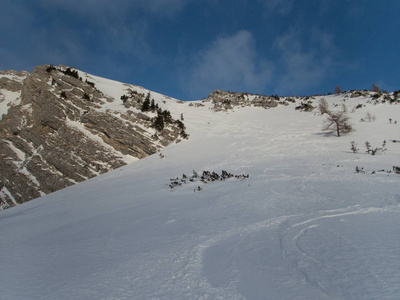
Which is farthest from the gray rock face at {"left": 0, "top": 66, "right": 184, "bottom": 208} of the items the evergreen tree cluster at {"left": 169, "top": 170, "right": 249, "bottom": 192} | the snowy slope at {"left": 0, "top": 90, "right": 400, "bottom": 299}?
the evergreen tree cluster at {"left": 169, "top": 170, "right": 249, "bottom": 192}

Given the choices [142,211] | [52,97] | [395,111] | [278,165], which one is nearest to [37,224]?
[142,211]

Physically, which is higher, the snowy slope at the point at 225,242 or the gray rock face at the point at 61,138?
the gray rock face at the point at 61,138

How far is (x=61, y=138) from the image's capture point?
17.0 meters

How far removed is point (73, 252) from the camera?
3.94 metres

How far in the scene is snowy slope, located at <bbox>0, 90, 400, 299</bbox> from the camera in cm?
249

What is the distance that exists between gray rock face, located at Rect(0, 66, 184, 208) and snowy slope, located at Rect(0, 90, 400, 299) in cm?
849

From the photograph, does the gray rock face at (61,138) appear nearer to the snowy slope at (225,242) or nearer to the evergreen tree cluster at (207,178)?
the snowy slope at (225,242)

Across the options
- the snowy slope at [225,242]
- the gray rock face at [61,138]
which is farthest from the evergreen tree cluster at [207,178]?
the gray rock face at [61,138]

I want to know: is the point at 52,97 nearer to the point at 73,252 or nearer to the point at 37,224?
the point at 37,224

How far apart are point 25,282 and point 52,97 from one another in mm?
20208

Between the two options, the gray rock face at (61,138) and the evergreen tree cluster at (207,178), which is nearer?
the evergreen tree cluster at (207,178)

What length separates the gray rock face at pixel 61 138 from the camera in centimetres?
1538

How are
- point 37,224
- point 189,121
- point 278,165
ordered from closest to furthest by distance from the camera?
point 37,224 → point 278,165 → point 189,121

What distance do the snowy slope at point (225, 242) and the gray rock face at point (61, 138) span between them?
8.49m
